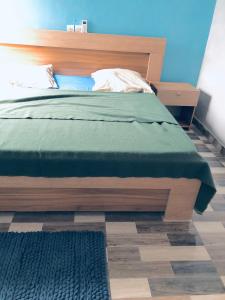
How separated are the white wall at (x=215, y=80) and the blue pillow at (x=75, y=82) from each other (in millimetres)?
1423

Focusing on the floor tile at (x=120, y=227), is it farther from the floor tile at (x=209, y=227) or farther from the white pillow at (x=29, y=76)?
the white pillow at (x=29, y=76)

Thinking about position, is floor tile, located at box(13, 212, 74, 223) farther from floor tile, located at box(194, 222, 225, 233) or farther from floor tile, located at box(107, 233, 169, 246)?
floor tile, located at box(194, 222, 225, 233)

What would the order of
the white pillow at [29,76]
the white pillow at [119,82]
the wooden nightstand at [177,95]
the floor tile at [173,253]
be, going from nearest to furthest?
1. the floor tile at [173,253]
2. the white pillow at [29,76]
3. the white pillow at [119,82]
4. the wooden nightstand at [177,95]

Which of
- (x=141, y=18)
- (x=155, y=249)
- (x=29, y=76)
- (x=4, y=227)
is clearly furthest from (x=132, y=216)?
(x=141, y=18)

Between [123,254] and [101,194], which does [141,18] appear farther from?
[123,254]

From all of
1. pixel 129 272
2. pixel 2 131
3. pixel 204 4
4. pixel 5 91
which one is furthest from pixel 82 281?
pixel 204 4

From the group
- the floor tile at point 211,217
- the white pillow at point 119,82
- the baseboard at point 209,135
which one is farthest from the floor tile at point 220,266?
the white pillow at point 119,82

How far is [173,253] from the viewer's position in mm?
1529

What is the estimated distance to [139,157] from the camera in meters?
1.49

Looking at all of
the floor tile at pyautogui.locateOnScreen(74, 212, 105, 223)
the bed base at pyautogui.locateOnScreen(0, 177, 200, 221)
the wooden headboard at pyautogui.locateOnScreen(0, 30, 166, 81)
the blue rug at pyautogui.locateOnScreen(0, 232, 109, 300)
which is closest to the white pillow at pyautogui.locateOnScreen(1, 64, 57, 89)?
the wooden headboard at pyautogui.locateOnScreen(0, 30, 166, 81)

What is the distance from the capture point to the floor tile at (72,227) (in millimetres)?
1613

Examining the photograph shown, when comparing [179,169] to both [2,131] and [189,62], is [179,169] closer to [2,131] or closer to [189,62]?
[2,131]

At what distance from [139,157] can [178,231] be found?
0.61 meters

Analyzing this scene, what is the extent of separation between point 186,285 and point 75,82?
209cm
